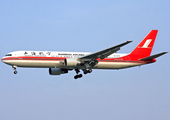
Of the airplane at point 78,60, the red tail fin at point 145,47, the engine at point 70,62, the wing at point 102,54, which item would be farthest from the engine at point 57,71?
the red tail fin at point 145,47

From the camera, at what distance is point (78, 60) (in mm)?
55719

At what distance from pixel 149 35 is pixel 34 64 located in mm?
25129

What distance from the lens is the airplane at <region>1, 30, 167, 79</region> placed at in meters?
54.1

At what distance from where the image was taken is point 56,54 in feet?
182

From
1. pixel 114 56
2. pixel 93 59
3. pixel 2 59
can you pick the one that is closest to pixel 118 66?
pixel 114 56

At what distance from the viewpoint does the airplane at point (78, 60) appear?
54.1 metres

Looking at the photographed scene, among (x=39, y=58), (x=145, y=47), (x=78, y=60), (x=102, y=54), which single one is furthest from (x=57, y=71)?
(x=145, y=47)

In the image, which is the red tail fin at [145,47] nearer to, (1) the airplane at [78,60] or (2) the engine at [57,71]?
(1) the airplane at [78,60]

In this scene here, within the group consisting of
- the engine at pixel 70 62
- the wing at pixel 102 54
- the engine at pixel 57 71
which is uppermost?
the wing at pixel 102 54

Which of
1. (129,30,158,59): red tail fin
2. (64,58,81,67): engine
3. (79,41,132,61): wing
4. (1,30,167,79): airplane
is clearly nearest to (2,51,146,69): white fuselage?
(1,30,167,79): airplane

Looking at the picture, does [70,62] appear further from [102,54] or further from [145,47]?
[145,47]

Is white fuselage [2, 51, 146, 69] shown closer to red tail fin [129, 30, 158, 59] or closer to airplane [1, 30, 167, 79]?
airplane [1, 30, 167, 79]

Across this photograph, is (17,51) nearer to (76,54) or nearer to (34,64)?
(34,64)

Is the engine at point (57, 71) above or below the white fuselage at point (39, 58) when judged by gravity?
below
